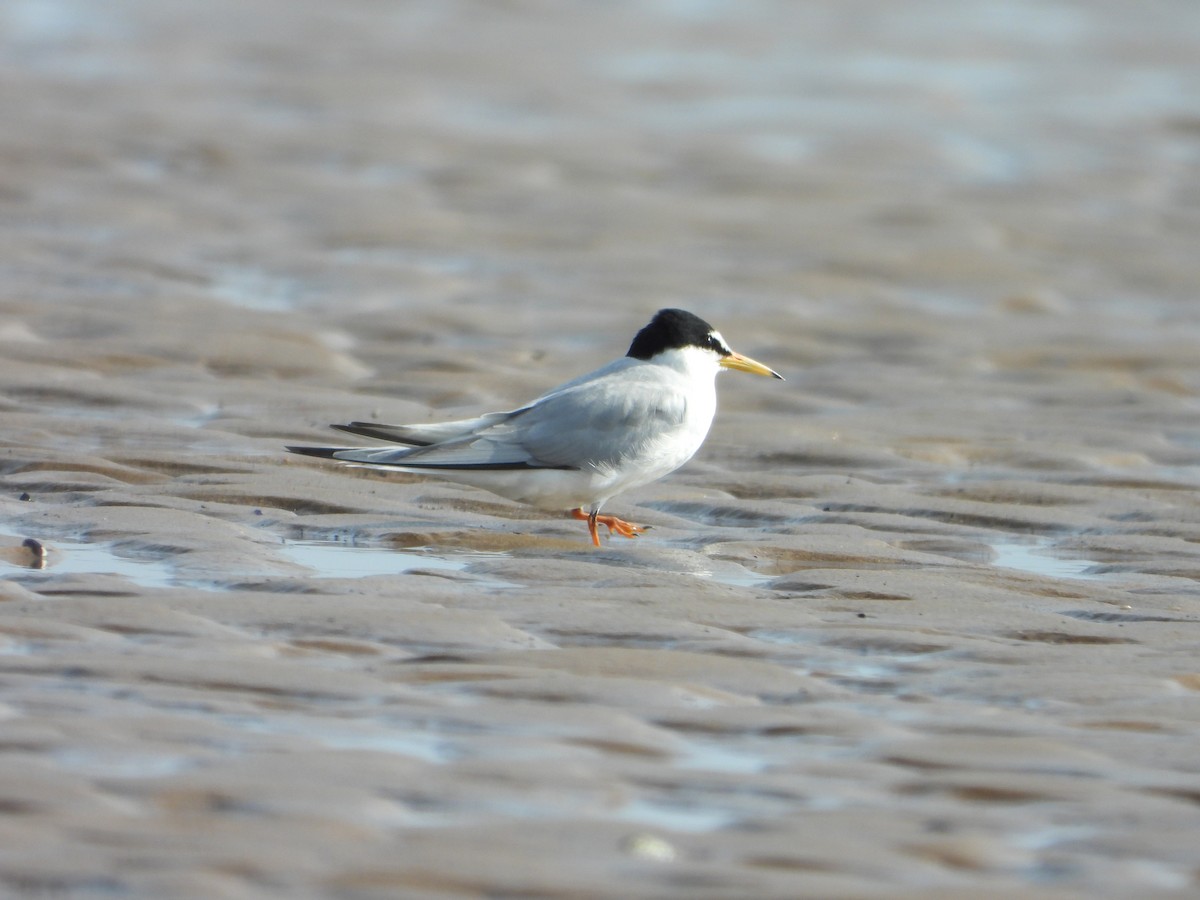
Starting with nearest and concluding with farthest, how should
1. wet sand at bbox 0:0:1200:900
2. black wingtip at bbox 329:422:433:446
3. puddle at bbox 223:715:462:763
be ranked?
wet sand at bbox 0:0:1200:900 < puddle at bbox 223:715:462:763 < black wingtip at bbox 329:422:433:446

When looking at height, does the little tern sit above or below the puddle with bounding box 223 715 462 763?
above

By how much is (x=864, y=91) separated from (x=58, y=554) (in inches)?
471

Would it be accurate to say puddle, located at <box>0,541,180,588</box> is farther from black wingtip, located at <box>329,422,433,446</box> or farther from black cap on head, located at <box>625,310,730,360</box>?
black cap on head, located at <box>625,310,730,360</box>

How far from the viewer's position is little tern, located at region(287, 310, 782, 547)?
649 cm

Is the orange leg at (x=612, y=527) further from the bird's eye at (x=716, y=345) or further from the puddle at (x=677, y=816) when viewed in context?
the puddle at (x=677, y=816)

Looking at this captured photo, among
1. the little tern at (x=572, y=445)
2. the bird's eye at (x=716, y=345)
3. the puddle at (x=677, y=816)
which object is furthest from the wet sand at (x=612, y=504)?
the bird's eye at (x=716, y=345)

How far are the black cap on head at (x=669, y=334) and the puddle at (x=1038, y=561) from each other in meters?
1.43

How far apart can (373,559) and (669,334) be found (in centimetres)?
175

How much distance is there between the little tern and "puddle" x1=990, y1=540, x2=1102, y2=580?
117cm

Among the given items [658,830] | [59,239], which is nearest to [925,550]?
[658,830]

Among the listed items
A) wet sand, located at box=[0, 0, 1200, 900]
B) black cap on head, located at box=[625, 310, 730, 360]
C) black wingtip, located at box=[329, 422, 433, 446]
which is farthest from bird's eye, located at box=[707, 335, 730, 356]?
black wingtip, located at box=[329, 422, 433, 446]

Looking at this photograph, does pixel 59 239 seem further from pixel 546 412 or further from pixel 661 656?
pixel 661 656

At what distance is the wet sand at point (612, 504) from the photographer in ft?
12.1

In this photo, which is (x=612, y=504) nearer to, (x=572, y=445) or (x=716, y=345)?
(x=572, y=445)
